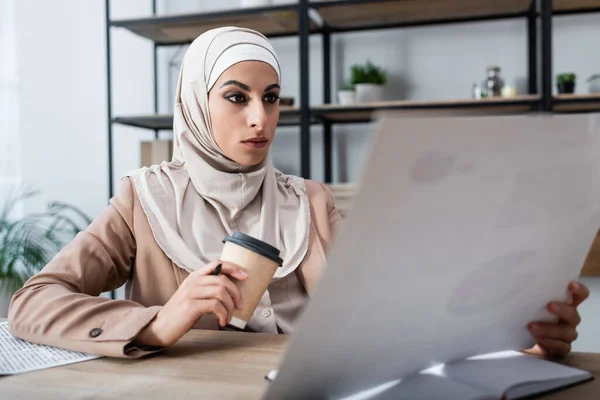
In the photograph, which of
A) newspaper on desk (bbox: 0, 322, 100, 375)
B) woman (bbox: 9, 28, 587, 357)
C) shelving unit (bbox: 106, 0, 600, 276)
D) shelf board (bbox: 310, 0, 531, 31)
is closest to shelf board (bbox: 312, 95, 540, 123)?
shelving unit (bbox: 106, 0, 600, 276)

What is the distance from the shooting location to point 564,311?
0.67m

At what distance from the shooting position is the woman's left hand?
66 cm

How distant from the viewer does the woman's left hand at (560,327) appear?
665mm

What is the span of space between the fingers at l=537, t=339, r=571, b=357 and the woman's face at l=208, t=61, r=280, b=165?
0.71 metres

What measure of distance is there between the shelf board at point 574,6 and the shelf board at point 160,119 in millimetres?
1198

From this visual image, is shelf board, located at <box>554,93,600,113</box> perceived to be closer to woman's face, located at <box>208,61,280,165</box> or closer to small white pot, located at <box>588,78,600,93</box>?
small white pot, located at <box>588,78,600,93</box>

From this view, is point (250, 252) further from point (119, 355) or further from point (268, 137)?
point (268, 137)

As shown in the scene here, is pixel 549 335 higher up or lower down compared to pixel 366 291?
lower down

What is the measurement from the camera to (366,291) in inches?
16.6

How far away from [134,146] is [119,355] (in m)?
2.47

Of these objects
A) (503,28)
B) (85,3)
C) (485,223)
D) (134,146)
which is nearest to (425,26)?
(503,28)

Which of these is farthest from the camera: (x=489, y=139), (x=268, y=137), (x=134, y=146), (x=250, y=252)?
(x=134, y=146)

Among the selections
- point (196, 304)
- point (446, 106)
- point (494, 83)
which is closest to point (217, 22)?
point (446, 106)

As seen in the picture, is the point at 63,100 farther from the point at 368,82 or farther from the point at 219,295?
the point at 219,295
